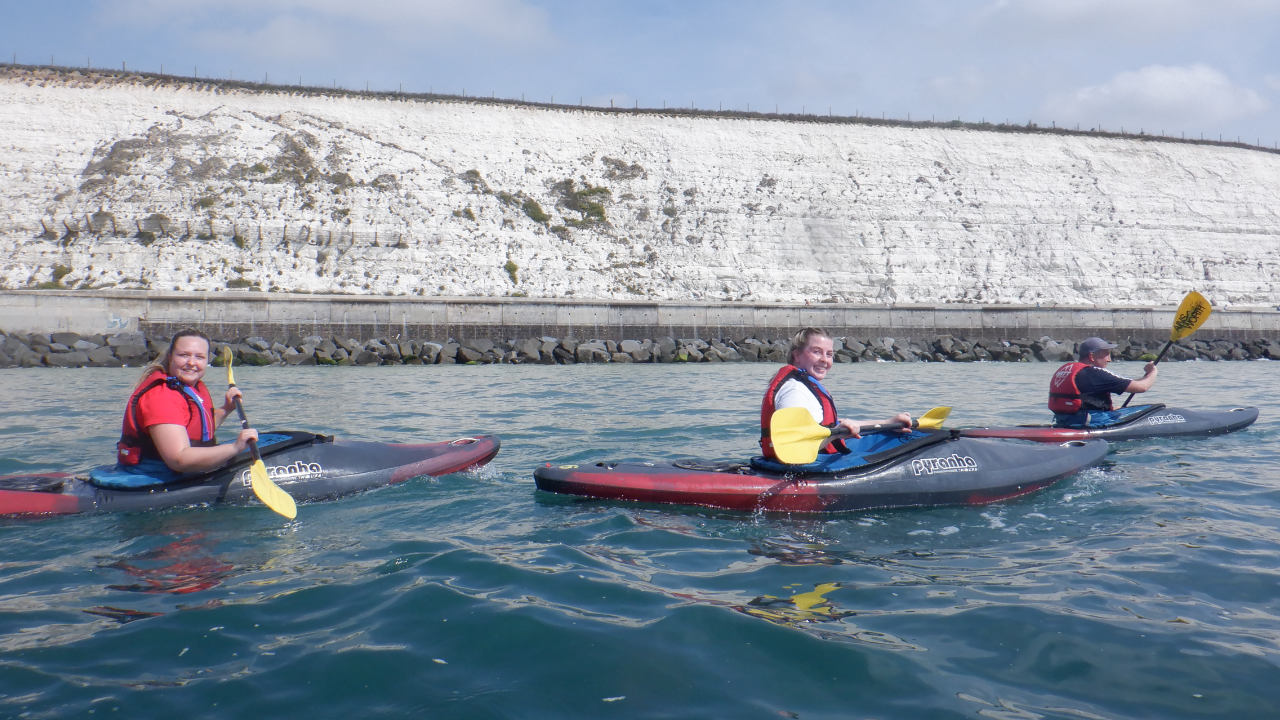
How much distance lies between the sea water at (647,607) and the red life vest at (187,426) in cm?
36

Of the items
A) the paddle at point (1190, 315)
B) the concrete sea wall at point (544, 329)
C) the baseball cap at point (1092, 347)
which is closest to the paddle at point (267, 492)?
the baseball cap at point (1092, 347)

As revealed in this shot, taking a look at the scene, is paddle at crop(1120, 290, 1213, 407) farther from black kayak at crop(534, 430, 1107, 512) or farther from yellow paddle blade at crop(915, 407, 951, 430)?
black kayak at crop(534, 430, 1107, 512)

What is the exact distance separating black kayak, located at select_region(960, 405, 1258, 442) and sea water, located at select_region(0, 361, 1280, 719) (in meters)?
0.73

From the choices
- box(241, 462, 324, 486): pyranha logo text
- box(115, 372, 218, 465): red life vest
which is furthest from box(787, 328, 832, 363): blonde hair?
box(115, 372, 218, 465): red life vest

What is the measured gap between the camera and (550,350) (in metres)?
19.8

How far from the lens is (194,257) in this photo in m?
26.3

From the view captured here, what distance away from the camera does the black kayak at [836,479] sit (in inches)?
185

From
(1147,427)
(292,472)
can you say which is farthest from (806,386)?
(1147,427)

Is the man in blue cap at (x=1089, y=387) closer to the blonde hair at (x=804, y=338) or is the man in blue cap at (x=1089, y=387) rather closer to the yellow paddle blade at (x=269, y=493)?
the blonde hair at (x=804, y=338)

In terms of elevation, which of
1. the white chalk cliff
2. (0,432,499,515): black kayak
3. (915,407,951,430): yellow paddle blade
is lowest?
(0,432,499,515): black kayak

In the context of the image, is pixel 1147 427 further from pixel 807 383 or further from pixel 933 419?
pixel 807 383

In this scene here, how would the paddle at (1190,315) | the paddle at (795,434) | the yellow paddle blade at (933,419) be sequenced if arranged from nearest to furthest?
1. the paddle at (795,434)
2. the yellow paddle blade at (933,419)
3. the paddle at (1190,315)

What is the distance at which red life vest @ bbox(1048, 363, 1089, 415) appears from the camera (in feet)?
23.8

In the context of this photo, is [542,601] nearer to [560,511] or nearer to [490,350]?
[560,511]
